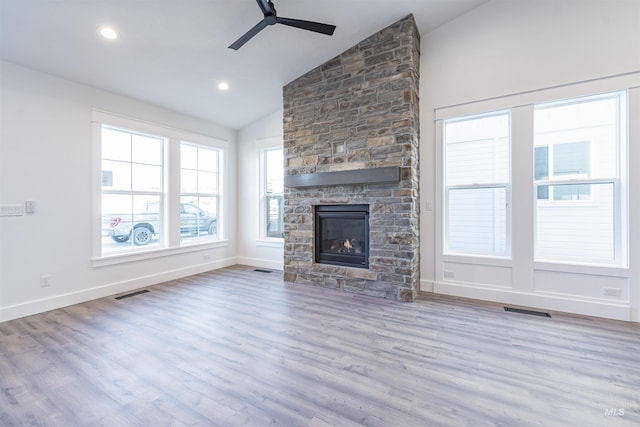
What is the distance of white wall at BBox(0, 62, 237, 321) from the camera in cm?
300

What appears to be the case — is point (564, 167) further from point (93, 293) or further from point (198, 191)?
point (93, 293)

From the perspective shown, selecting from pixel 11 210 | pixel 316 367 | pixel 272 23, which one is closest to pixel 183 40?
pixel 272 23

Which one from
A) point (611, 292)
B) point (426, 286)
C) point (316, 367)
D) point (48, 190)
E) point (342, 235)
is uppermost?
point (48, 190)

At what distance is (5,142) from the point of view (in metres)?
2.96

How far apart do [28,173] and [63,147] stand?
0.46 meters

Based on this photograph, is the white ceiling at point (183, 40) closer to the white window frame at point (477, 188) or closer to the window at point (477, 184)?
the white window frame at point (477, 188)

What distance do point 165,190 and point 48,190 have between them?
143 centimetres

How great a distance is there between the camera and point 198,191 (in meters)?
5.11

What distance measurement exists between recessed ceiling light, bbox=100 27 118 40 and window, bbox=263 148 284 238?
2802mm

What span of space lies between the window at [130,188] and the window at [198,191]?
41 cm

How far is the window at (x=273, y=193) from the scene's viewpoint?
211 inches

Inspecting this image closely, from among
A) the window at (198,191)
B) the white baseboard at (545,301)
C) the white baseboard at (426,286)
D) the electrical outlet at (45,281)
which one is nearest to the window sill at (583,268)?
the white baseboard at (545,301)

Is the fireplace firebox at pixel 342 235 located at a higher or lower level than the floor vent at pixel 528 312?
higher

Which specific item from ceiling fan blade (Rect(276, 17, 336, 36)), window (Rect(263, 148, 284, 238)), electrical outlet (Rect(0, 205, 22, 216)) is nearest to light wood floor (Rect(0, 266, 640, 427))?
electrical outlet (Rect(0, 205, 22, 216))
